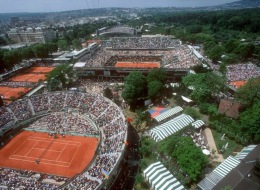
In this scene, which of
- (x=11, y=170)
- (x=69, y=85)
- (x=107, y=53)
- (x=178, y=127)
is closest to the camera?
(x=11, y=170)

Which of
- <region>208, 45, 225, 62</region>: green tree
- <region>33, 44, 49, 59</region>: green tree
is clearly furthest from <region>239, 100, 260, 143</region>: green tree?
<region>33, 44, 49, 59</region>: green tree

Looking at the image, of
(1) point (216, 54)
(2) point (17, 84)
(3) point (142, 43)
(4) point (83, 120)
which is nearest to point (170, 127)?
(4) point (83, 120)

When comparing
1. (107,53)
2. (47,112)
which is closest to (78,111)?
(47,112)

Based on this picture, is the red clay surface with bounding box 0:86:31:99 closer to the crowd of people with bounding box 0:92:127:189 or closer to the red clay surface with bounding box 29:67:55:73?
the crowd of people with bounding box 0:92:127:189

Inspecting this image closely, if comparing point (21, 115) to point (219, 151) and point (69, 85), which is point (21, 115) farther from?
point (219, 151)

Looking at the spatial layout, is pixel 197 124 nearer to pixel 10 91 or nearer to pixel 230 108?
pixel 230 108

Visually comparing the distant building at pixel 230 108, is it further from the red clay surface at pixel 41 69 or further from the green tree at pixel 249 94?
the red clay surface at pixel 41 69

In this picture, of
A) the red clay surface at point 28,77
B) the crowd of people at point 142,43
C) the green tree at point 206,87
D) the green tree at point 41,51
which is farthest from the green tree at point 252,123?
the green tree at point 41,51

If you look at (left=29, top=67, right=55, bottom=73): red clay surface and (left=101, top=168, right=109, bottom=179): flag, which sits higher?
(left=101, top=168, right=109, bottom=179): flag
